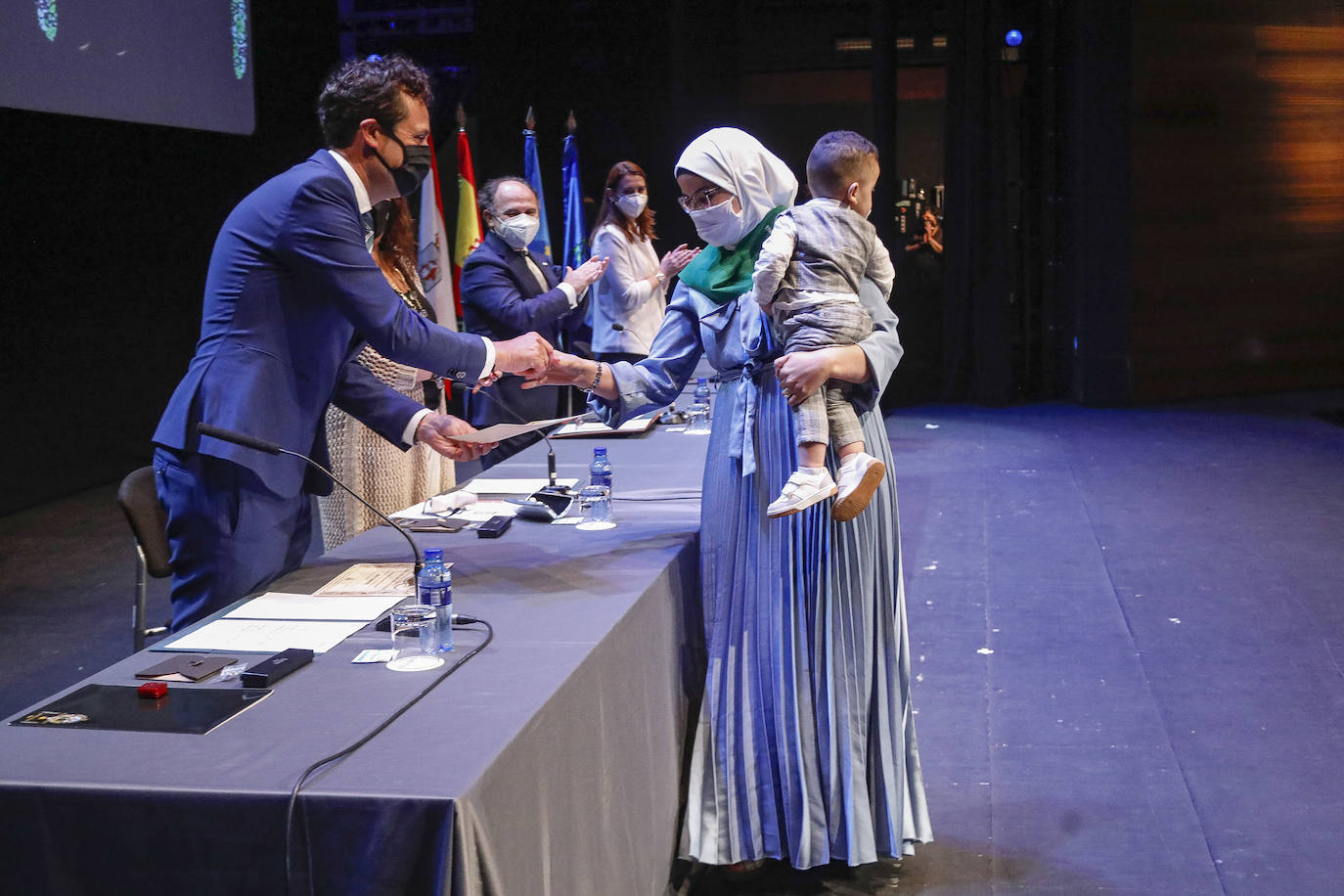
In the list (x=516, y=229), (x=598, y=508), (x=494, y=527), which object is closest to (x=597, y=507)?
(x=598, y=508)

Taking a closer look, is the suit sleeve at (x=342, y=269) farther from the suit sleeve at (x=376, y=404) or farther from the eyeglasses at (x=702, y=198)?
the eyeglasses at (x=702, y=198)

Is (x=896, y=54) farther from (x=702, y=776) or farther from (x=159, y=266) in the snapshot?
(x=702, y=776)

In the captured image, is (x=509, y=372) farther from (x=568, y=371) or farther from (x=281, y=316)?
(x=281, y=316)

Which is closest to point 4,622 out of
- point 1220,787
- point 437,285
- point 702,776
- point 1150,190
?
point 437,285

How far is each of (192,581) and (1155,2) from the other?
8.11 metres

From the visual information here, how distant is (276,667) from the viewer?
160cm

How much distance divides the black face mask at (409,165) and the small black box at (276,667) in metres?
0.92

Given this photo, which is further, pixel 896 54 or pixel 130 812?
pixel 896 54

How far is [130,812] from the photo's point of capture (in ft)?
4.13

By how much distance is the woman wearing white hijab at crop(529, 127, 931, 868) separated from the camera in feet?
7.25

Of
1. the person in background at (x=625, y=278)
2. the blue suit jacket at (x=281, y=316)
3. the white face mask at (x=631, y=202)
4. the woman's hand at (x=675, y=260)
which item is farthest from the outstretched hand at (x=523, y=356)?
the white face mask at (x=631, y=202)

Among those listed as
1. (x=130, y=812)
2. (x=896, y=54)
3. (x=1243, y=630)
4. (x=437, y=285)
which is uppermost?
(x=896, y=54)

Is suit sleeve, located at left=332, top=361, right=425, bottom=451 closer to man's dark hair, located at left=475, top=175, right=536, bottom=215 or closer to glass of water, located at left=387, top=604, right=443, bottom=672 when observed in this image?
glass of water, located at left=387, top=604, right=443, bottom=672

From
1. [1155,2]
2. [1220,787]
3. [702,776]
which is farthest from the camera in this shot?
[1155,2]
